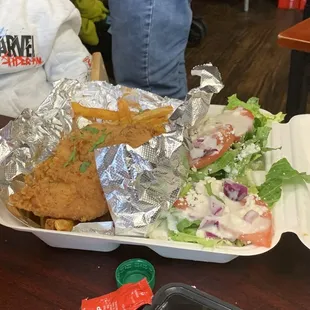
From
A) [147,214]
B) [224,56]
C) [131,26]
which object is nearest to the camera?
[147,214]

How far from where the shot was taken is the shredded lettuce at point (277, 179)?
31.2 inches

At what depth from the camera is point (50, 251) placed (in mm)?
791

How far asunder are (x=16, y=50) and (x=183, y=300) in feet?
2.71

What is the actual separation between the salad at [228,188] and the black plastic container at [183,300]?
0.10 m

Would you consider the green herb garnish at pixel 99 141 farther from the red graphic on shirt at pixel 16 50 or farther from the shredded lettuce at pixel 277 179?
the red graphic on shirt at pixel 16 50

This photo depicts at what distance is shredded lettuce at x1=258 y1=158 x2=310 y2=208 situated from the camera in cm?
79

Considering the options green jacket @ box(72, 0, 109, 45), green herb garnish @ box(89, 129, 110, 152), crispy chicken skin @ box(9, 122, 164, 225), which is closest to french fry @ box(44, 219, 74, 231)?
crispy chicken skin @ box(9, 122, 164, 225)

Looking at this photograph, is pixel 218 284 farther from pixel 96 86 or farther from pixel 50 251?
pixel 96 86

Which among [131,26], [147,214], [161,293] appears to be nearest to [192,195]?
[147,214]

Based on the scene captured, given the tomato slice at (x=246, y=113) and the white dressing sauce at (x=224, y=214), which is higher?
the tomato slice at (x=246, y=113)

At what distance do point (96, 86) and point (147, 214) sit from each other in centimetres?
34

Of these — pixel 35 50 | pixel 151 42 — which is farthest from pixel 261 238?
pixel 35 50

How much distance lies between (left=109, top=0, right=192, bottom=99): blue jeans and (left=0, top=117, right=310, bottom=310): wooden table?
61 cm

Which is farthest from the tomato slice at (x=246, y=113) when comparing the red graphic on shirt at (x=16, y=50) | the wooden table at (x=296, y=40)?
the red graphic on shirt at (x=16, y=50)
